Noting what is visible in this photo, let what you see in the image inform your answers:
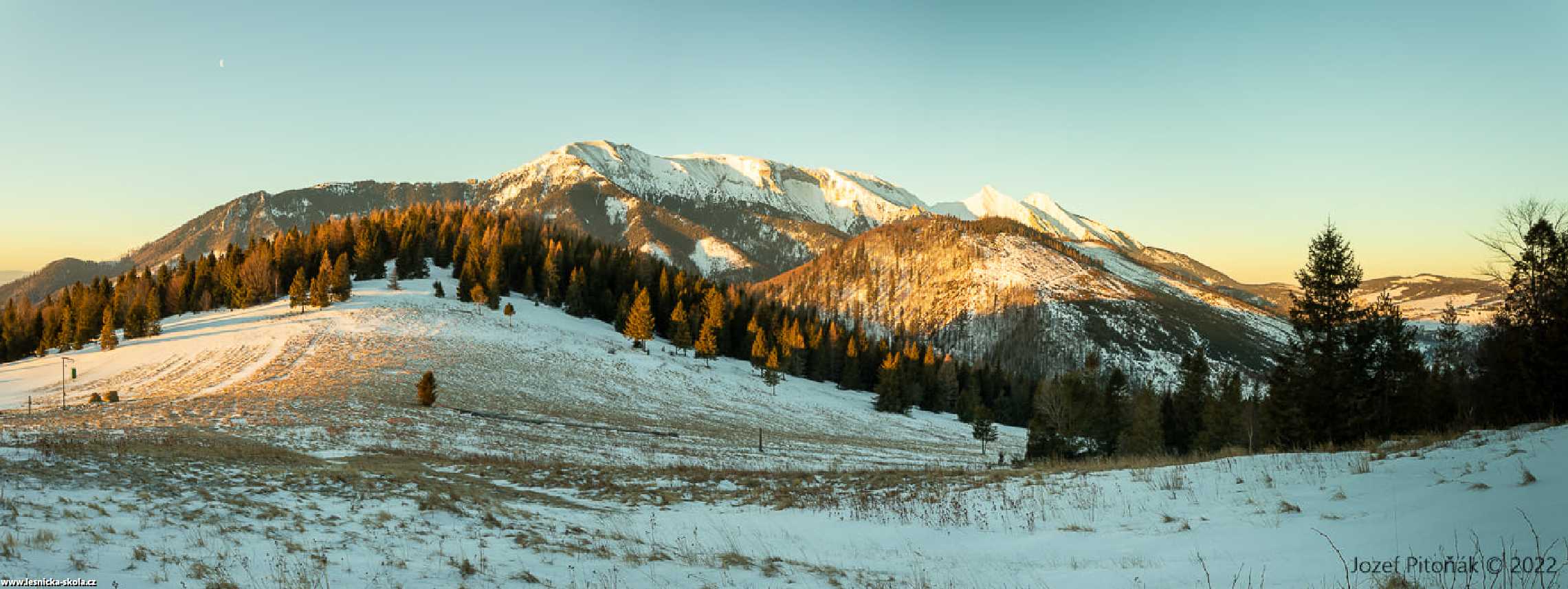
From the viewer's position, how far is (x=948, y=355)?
10062 centimetres

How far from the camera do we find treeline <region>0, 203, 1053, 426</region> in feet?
255

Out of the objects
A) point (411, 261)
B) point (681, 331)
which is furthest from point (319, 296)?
point (681, 331)

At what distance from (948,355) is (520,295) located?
66765 millimetres

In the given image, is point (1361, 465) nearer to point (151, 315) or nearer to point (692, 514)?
point (692, 514)

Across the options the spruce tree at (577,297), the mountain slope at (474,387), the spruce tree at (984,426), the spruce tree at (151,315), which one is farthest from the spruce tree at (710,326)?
the spruce tree at (151,315)

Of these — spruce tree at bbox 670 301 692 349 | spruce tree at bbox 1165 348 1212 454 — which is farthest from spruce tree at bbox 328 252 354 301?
spruce tree at bbox 1165 348 1212 454

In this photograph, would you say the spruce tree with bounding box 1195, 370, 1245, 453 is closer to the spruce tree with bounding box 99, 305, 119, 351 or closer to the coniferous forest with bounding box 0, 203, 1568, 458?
the coniferous forest with bounding box 0, 203, 1568, 458

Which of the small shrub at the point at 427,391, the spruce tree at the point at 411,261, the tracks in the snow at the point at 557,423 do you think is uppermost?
the spruce tree at the point at 411,261

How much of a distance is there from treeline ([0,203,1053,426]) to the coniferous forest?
1.09 feet

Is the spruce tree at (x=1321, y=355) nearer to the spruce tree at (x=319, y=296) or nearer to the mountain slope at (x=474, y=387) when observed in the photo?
the mountain slope at (x=474, y=387)

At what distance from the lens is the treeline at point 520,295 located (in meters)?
77.8

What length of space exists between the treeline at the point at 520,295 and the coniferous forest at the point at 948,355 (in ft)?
1.09

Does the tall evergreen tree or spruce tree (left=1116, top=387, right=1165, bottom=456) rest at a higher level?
the tall evergreen tree

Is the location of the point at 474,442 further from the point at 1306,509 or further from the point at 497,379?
the point at 1306,509
